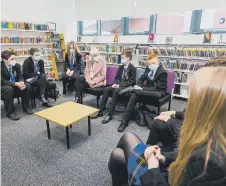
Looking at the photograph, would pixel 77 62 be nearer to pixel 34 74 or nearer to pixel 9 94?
pixel 34 74

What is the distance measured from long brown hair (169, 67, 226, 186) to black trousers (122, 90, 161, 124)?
2.00m

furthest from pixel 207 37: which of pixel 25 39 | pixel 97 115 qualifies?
pixel 25 39

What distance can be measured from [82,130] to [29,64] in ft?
5.82

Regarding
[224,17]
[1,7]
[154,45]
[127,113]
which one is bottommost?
[127,113]

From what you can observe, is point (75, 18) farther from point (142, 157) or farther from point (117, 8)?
point (142, 157)

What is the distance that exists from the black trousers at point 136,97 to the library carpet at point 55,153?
197mm

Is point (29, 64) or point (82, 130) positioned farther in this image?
point (29, 64)

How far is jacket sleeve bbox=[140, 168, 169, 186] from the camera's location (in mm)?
876

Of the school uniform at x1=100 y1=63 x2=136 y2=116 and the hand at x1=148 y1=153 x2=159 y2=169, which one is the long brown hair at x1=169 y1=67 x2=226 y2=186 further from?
the school uniform at x1=100 y1=63 x2=136 y2=116

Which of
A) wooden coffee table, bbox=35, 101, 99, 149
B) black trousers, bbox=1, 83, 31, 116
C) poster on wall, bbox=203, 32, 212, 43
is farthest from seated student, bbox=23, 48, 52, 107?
poster on wall, bbox=203, 32, 212, 43

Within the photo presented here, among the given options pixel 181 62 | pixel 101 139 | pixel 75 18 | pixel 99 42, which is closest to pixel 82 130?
pixel 101 139

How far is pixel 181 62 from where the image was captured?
396 centimetres

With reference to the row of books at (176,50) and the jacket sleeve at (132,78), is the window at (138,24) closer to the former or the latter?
the row of books at (176,50)

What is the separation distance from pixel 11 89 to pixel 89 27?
3.14 meters
